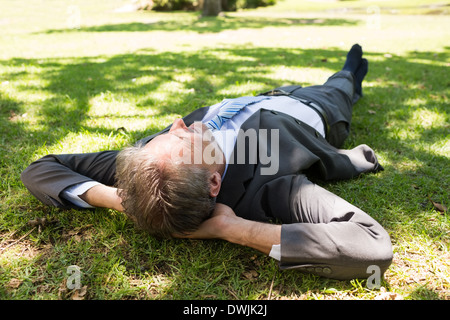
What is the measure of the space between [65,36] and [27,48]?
7.19ft

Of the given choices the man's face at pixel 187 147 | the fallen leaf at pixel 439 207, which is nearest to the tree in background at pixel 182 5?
the man's face at pixel 187 147

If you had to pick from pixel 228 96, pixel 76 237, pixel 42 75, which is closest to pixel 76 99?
pixel 42 75

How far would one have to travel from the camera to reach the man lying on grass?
69.8 inches

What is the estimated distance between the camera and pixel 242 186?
7.04 ft

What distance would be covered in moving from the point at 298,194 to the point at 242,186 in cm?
37

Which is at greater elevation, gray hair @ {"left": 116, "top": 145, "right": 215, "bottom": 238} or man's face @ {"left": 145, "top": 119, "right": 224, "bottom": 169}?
man's face @ {"left": 145, "top": 119, "right": 224, "bottom": 169}

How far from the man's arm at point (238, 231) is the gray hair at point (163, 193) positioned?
8 cm

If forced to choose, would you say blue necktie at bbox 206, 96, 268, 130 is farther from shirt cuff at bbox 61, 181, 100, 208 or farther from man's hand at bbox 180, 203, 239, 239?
shirt cuff at bbox 61, 181, 100, 208

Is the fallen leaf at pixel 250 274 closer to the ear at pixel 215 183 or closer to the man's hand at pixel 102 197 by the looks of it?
the ear at pixel 215 183

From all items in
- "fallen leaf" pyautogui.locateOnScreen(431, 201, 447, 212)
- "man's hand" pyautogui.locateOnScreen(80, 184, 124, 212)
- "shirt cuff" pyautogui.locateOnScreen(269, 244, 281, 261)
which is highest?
"man's hand" pyautogui.locateOnScreen(80, 184, 124, 212)

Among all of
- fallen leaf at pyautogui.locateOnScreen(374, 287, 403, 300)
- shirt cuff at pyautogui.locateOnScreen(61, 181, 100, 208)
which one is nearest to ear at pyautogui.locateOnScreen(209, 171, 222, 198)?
shirt cuff at pyautogui.locateOnScreen(61, 181, 100, 208)

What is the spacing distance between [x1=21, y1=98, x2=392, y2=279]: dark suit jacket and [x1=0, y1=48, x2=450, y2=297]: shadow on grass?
0.19 m

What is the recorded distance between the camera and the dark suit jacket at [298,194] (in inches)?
68.5
